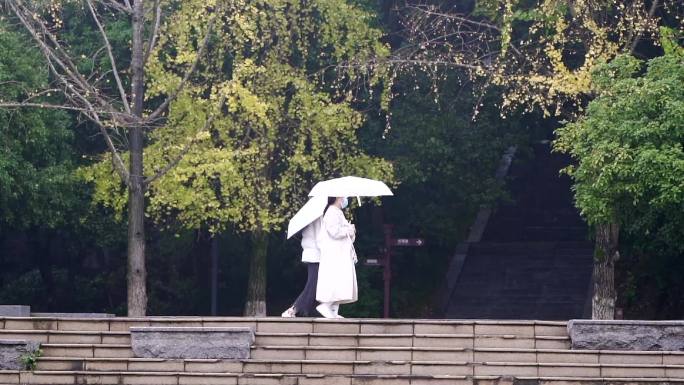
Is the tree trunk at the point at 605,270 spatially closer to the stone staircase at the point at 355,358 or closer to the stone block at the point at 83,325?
the stone staircase at the point at 355,358

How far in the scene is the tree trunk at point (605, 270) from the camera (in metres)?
20.8

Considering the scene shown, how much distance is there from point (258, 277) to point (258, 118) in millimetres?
3305

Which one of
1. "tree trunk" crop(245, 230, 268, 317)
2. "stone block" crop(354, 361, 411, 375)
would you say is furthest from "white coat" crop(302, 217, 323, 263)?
"tree trunk" crop(245, 230, 268, 317)

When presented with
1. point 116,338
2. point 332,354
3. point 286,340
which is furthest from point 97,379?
point 332,354

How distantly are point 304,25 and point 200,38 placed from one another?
7.63 ft

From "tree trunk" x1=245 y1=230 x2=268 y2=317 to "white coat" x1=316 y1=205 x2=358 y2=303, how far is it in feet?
28.1

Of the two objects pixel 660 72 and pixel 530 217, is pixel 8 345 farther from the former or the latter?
pixel 530 217

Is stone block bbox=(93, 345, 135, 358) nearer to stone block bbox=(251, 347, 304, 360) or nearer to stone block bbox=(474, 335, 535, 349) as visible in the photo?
stone block bbox=(251, 347, 304, 360)

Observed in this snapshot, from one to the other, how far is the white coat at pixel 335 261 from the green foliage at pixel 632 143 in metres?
3.90

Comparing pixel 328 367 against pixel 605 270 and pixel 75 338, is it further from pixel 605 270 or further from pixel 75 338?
pixel 605 270

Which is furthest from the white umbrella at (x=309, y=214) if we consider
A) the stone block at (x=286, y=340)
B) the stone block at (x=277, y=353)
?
the stone block at (x=277, y=353)

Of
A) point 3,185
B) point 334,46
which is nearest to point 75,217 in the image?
point 3,185

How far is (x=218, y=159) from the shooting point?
21.2m

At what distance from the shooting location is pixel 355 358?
544 inches
